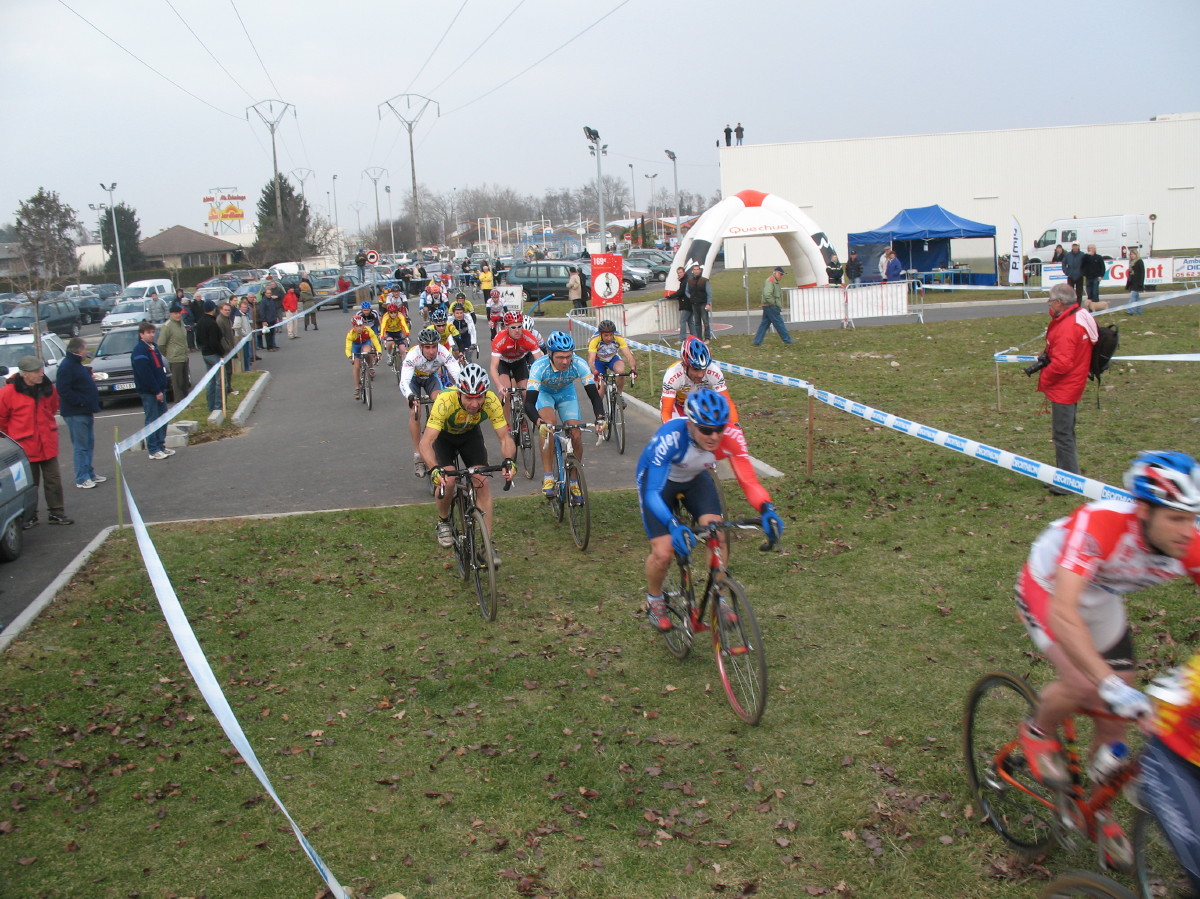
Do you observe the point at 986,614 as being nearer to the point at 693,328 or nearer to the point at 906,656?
the point at 906,656

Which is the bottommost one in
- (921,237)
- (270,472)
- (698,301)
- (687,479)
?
(270,472)

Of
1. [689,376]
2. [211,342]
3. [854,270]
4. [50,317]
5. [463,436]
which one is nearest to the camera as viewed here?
[689,376]

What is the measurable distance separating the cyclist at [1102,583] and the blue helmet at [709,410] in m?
2.05

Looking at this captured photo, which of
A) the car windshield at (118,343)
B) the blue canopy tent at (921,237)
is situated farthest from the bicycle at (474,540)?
the blue canopy tent at (921,237)

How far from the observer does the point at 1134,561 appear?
3.39m

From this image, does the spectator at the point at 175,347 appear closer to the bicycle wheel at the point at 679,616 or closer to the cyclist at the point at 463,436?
the cyclist at the point at 463,436

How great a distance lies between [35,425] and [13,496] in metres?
1.48

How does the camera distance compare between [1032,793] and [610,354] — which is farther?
[610,354]

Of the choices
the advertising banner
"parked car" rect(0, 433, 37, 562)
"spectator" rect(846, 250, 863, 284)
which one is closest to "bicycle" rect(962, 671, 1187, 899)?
"parked car" rect(0, 433, 37, 562)

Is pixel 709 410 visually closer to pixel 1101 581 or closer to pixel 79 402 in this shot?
pixel 1101 581

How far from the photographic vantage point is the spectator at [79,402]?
489 inches

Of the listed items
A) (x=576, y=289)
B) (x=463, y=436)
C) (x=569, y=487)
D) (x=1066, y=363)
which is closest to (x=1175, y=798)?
(x=463, y=436)

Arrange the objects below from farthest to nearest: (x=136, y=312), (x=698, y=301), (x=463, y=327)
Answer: (x=136, y=312) < (x=698, y=301) < (x=463, y=327)

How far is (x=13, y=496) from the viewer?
9.88 metres
